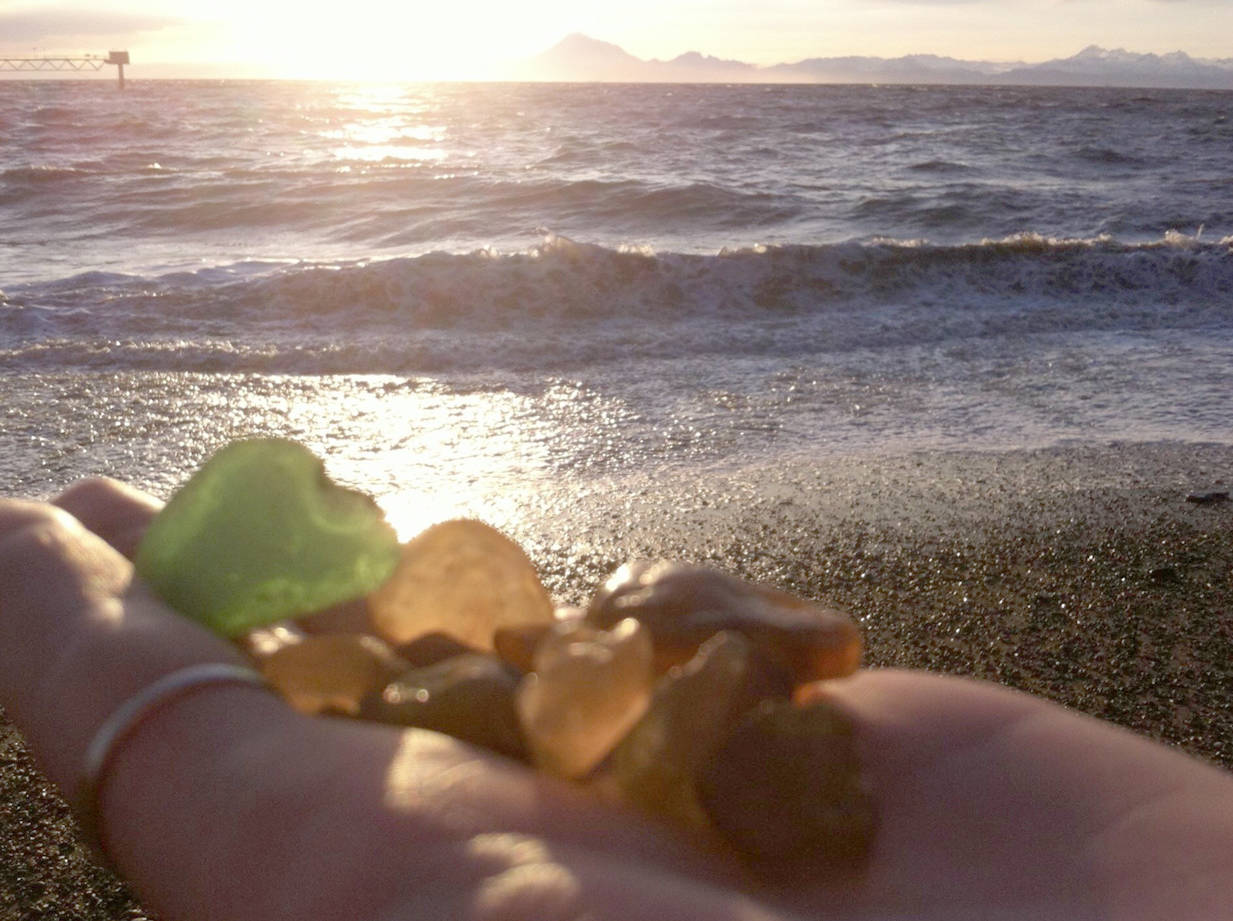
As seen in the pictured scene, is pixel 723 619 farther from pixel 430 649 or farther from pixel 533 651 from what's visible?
pixel 430 649

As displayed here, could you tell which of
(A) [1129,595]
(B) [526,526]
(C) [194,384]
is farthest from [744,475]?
(C) [194,384]

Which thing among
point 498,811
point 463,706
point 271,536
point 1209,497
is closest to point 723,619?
point 463,706

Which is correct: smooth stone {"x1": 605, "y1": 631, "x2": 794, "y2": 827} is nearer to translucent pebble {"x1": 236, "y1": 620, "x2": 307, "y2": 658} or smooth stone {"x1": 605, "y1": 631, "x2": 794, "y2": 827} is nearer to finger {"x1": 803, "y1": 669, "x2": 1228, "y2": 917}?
finger {"x1": 803, "y1": 669, "x2": 1228, "y2": 917}

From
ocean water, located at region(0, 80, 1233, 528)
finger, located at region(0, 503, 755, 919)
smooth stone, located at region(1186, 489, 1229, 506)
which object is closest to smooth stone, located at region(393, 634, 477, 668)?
finger, located at region(0, 503, 755, 919)

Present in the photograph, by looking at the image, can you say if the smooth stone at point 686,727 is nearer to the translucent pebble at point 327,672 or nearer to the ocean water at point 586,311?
the translucent pebble at point 327,672

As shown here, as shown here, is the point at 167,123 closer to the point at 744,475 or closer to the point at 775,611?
the point at 744,475

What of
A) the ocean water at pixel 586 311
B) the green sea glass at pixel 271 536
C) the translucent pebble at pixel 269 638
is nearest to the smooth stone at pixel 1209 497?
the ocean water at pixel 586 311
